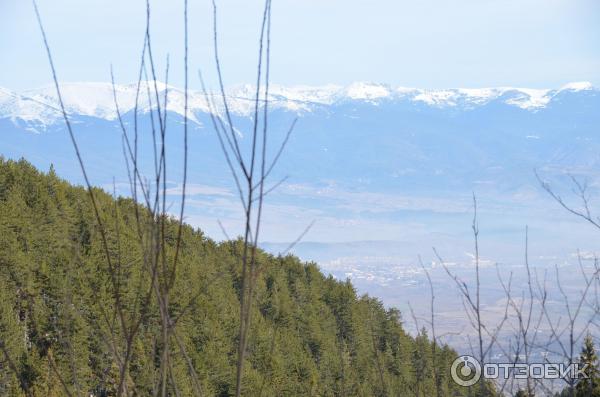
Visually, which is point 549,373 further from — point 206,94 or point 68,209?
point 68,209

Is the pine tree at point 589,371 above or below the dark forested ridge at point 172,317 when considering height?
below

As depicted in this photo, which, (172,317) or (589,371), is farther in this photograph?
(172,317)

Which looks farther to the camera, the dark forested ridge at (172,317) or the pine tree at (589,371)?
the dark forested ridge at (172,317)

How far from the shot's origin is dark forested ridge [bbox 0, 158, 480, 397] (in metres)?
13.4

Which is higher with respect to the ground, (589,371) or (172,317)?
(172,317)

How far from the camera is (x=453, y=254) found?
630ft

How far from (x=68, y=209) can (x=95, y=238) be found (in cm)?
246

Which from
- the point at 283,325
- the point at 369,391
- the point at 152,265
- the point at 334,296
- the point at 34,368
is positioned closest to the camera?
the point at 152,265

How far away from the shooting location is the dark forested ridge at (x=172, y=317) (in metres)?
13.4

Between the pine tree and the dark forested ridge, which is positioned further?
the dark forested ridge

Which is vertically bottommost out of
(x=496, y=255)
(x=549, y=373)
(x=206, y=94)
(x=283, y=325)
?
(x=549, y=373)

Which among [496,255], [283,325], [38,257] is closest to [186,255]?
[283,325]

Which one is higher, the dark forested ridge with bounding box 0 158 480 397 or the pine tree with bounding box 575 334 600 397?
the dark forested ridge with bounding box 0 158 480 397

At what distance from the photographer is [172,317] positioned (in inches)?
444
